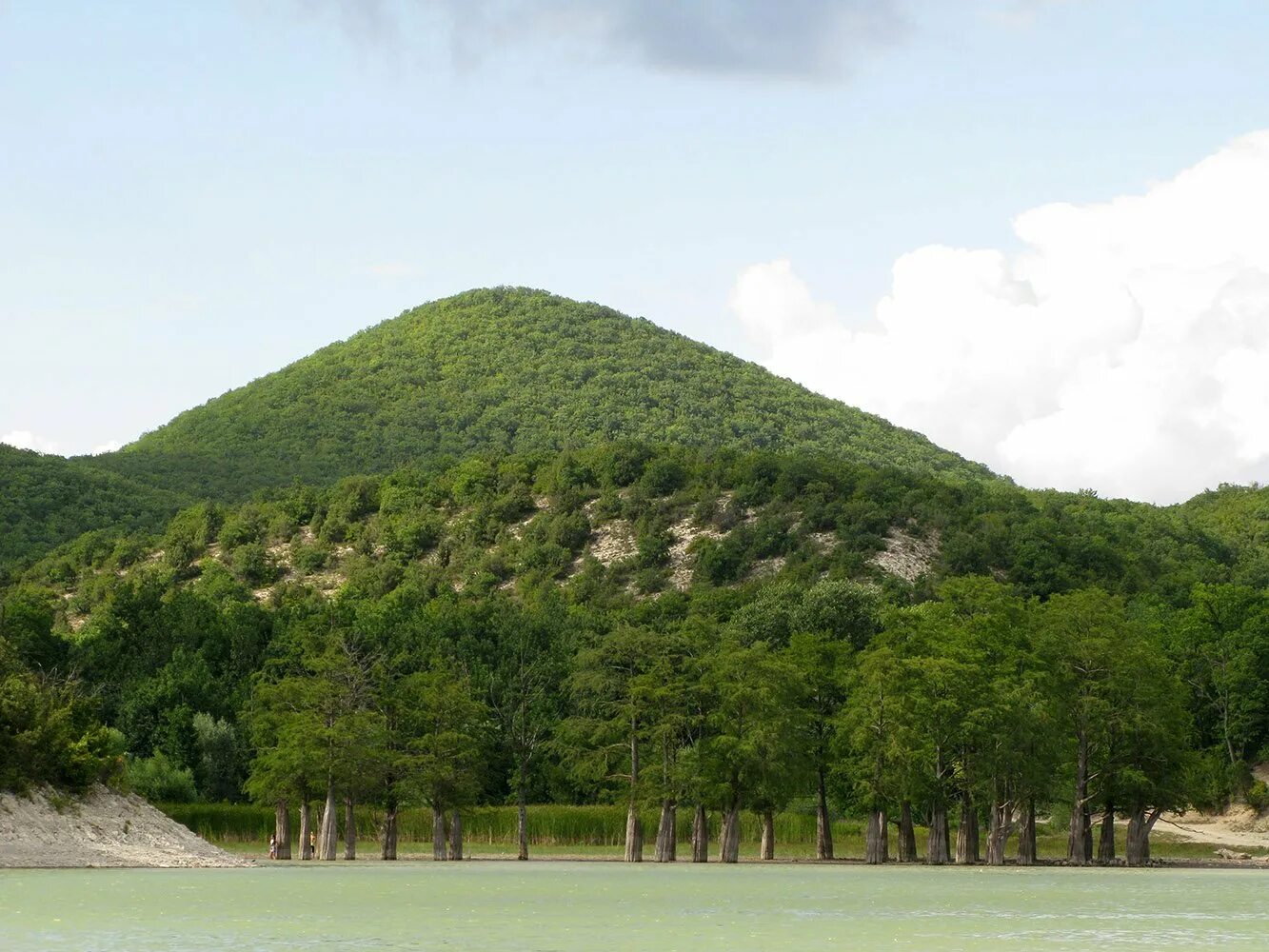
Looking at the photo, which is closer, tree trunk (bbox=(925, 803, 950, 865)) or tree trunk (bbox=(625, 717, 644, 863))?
tree trunk (bbox=(925, 803, 950, 865))

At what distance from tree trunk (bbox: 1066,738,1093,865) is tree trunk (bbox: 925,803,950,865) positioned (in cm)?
704

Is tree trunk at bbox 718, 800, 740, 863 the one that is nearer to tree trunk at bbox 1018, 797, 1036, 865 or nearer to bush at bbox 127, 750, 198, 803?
tree trunk at bbox 1018, 797, 1036, 865

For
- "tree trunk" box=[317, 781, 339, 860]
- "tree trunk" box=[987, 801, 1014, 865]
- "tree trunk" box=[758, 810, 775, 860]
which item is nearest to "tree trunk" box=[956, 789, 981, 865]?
"tree trunk" box=[987, 801, 1014, 865]

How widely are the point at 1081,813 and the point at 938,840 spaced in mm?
7987

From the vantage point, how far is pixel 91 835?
8625cm

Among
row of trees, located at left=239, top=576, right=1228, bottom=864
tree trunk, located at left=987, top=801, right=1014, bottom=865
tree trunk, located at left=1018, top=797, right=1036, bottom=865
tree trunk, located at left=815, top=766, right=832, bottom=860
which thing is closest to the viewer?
row of trees, located at left=239, top=576, right=1228, bottom=864

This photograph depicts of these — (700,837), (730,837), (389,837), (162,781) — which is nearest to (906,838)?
(730,837)

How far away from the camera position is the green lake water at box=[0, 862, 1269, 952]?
5116 centimetres

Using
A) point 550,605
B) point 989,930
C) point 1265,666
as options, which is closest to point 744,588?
point 550,605

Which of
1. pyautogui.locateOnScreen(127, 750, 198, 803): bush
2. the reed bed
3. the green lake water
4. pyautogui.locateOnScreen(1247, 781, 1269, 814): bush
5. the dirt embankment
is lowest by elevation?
the green lake water

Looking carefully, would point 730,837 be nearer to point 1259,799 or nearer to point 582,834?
point 582,834

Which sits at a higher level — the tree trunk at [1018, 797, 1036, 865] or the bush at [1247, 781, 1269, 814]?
the bush at [1247, 781, 1269, 814]

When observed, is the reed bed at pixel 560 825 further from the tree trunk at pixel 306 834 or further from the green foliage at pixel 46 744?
the green foliage at pixel 46 744

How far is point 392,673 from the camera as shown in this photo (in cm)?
12925
